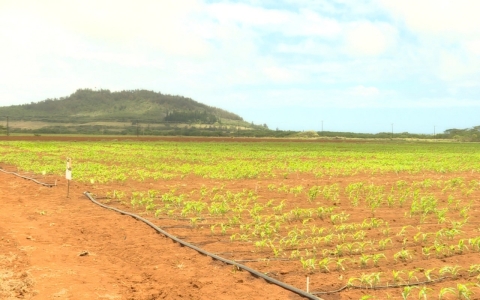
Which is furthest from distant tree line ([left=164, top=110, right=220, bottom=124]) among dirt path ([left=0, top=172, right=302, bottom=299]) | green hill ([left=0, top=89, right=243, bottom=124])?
dirt path ([left=0, top=172, right=302, bottom=299])

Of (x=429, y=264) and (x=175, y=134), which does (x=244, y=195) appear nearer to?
(x=429, y=264)

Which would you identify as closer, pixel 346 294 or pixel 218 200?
pixel 346 294

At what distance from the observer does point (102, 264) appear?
5.44m

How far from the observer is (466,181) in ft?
46.4

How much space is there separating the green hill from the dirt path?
99641mm

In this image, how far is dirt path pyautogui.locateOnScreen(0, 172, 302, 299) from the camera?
4445 millimetres

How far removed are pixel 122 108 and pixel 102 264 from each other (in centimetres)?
13047

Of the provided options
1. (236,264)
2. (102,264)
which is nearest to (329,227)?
(236,264)

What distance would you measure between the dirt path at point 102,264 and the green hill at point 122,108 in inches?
3923

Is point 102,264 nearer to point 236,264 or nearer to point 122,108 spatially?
point 236,264

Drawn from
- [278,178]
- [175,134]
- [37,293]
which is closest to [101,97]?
[175,134]

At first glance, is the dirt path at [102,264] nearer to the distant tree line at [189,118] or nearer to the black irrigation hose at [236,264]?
the black irrigation hose at [236,264]

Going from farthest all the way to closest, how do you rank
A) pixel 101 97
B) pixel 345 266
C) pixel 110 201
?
pixel 101 97 < pixel 110 201 < pixel 345 266

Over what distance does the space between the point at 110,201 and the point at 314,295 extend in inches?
257
